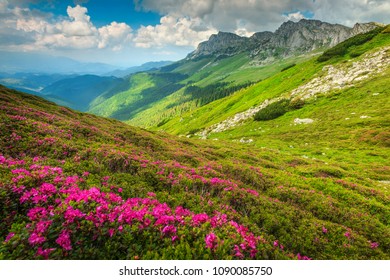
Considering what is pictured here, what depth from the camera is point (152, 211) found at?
7.74m

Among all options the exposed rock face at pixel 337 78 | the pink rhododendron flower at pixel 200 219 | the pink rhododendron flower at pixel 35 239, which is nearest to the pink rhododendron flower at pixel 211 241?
the pink rhododendron flower at pixel 200 219

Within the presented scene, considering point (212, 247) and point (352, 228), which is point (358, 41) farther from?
point (212, 247)

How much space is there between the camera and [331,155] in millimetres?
36031

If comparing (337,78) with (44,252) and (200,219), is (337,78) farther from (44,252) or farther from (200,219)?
(44,252)

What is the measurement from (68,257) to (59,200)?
236cm

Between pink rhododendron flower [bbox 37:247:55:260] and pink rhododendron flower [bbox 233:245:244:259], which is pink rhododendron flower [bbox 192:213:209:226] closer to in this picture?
pink rhododendron flower [bbox 233:245:244:259]

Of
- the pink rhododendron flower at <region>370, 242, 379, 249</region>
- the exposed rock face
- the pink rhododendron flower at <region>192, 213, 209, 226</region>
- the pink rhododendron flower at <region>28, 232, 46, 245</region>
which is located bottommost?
the pink rhododendron flower at <region>370, 242, 379, 249</region>

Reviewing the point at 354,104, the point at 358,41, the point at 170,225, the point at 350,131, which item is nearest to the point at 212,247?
the point at 170,225

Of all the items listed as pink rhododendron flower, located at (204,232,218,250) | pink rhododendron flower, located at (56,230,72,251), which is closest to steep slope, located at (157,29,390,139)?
pink rhododendron flower, located at (204,232,218,250)

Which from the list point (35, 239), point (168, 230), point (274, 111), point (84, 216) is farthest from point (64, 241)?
point (274, 111)

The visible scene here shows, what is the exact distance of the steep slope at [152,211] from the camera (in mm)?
6105

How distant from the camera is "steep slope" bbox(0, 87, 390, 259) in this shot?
6.11 metres

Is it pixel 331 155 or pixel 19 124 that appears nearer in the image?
pixel 19 124

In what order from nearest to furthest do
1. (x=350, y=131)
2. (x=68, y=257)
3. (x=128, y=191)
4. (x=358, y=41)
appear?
(x=68, y=257), (x=128, y=191), (x=350, y=131), (x=358, y=41)
